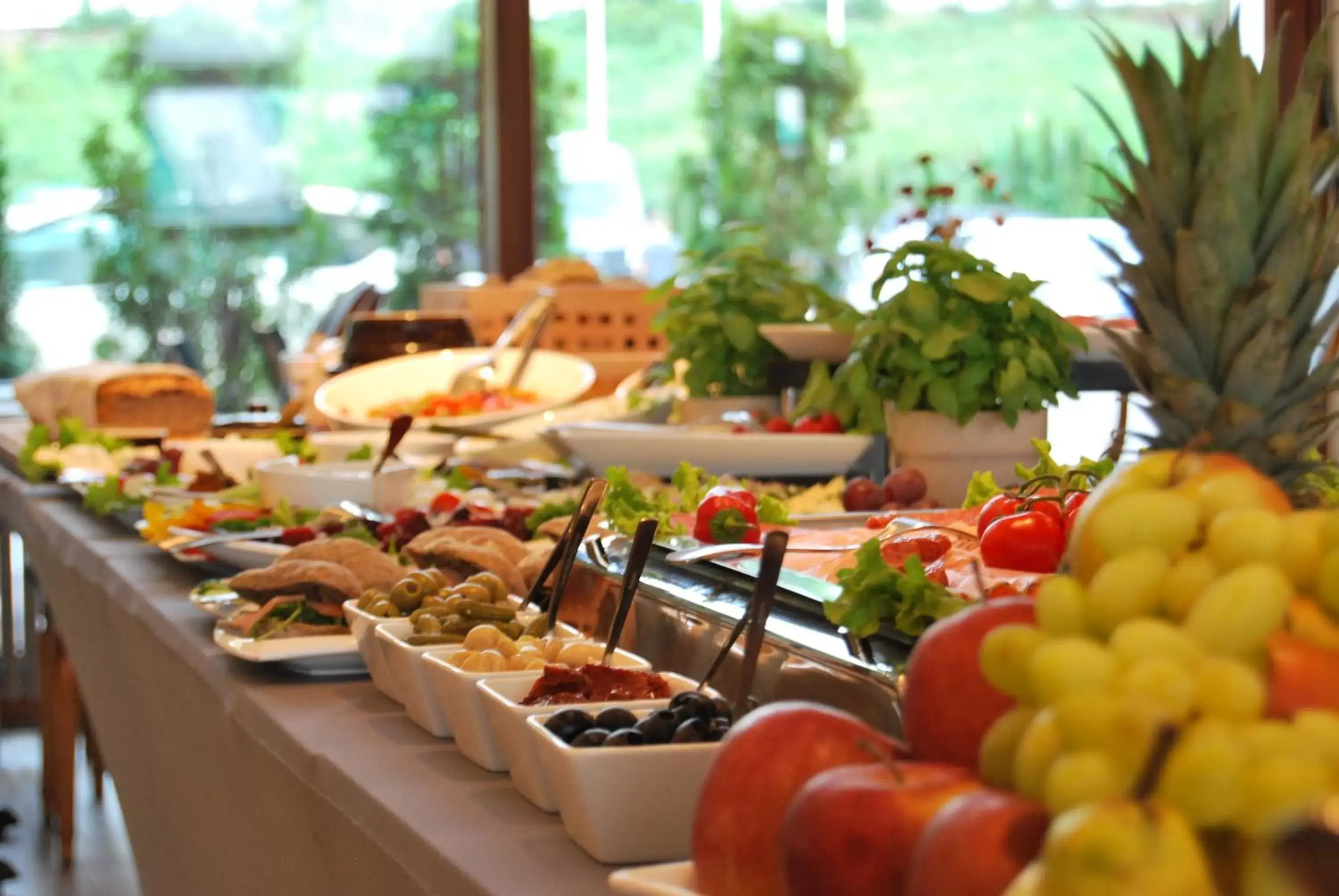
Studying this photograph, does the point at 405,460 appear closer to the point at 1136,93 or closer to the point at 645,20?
the point at 1136,93

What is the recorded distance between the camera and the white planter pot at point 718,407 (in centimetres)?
253

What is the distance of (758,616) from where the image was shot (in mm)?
959

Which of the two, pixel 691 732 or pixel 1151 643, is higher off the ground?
pixel 1151 643

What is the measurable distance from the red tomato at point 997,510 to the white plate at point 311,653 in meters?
0.54

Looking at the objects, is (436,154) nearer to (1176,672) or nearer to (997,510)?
(997,510)

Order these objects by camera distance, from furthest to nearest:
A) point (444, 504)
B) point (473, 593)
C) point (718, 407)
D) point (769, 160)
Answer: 1. point (769, 160)
2. point (718, 407)
3. point (444, 504)
4. point (473, 593)

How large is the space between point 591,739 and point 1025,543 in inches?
14.3

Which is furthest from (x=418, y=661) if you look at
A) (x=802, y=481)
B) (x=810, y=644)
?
(x=802, y=481)

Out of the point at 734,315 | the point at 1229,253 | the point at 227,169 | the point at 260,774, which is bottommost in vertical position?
the point at 260,774

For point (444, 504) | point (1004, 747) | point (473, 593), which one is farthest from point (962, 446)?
point (1004, 747)

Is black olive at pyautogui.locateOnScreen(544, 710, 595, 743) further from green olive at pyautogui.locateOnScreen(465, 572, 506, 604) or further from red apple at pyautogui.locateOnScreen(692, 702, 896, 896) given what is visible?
green olive at pyautogui.locateOnScreen(465, 572, 506, 604)

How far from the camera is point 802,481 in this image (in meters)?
2.08

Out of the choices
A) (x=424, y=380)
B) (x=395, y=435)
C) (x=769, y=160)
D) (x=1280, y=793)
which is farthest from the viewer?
(x=769, y=160)

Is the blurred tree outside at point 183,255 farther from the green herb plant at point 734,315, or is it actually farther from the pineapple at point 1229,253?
the pineapple at point 1229,253
